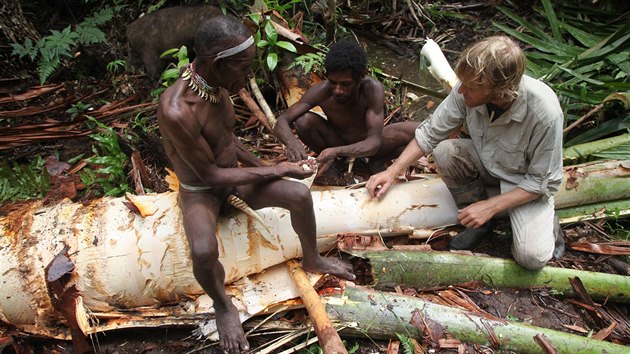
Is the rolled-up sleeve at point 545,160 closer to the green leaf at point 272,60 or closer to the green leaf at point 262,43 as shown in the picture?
the green leaf at point 272,60

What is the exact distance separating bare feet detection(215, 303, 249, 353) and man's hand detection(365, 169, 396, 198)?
111 centimetres

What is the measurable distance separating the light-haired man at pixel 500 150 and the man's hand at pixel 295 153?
1.62 ft

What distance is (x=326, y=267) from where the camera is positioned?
2908 mm

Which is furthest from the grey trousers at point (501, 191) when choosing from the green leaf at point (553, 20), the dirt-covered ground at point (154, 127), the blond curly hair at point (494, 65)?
the green leaf at point (553, 20)

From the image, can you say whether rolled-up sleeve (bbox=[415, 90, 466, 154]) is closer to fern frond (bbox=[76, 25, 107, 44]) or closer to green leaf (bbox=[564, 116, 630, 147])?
green leaf (bbox=[564, 116, 630, 147])

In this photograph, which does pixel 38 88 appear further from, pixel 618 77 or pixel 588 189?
pixel 618 77

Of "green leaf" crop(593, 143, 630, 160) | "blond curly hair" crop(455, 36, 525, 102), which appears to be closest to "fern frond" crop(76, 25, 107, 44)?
"blond curly hair" crop(455, 36, 525, 102)

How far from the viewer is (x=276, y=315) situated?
2871 millimetres

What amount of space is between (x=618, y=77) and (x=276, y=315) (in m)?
3.27

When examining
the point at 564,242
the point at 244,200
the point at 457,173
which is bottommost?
the point at 564,242

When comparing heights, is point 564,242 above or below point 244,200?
below

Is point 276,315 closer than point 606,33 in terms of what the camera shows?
Yes

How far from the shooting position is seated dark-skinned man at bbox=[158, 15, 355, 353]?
231cm

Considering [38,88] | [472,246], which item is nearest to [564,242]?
[472,246]
